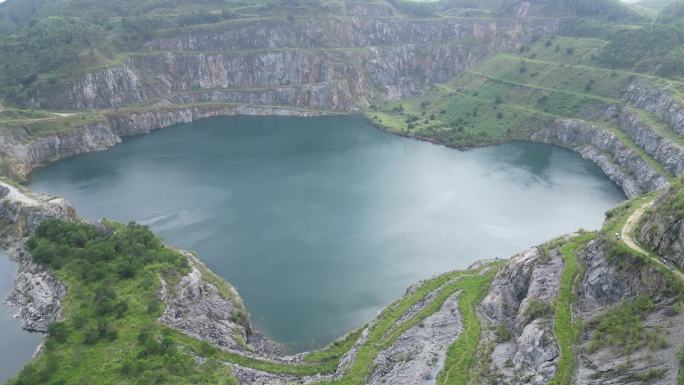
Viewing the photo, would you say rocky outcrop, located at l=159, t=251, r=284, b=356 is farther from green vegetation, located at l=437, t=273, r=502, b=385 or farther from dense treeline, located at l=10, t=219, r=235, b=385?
green vegetation, located at l=437, t=273, r=502, b=385

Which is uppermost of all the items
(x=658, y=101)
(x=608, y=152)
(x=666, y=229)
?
(x=666, y=229)

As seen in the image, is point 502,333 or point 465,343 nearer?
point 502,333

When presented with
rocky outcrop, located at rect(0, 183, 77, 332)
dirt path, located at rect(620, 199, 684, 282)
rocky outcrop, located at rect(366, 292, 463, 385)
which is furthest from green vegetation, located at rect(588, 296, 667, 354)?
rocky outcrop, located at rect(0, 183, 77, 332)

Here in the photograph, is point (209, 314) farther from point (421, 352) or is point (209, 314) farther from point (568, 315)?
point (568, 315)

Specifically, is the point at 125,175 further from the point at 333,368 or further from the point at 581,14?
the point at 581,14

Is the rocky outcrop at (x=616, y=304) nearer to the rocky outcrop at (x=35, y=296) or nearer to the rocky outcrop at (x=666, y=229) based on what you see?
the rocky outcrop at (x=666, y=229)

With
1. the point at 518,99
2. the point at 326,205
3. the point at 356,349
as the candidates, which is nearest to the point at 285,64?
the point at 518,99

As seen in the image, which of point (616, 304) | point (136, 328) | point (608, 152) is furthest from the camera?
point (608, 152)
